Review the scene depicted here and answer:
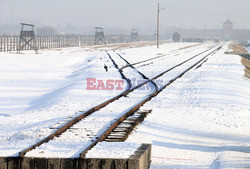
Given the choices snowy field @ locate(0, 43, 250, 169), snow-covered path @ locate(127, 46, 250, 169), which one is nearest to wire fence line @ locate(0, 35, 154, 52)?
snowy field @ locate(0, 43, 250, 169)

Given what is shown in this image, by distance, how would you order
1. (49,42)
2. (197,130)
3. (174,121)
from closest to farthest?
(197,130)
(174,121)
(49,42)

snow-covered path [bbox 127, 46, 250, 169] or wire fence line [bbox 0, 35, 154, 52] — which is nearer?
snow-covered path [bbox 127, 46, 250, 169]

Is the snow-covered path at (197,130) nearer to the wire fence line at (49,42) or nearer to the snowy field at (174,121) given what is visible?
the snowy field at (174,121)

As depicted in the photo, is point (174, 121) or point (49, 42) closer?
point (174, 121)

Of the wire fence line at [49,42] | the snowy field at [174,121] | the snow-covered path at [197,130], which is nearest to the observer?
the snow-covered path at [197,130]

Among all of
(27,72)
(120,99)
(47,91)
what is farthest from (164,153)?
(27,72)

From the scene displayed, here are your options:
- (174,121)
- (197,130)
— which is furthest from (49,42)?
(197,130)

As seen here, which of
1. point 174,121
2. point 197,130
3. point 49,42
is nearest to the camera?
point 197,130

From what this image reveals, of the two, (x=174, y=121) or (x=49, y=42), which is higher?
(x=49, y=42)

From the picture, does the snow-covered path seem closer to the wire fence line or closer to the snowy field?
the snowy field

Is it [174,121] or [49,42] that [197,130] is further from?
[49,42]

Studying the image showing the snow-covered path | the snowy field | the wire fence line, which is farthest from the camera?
the wire fence line

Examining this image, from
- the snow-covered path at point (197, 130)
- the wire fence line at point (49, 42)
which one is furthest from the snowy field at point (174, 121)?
the wire fence line at point (49, 42)

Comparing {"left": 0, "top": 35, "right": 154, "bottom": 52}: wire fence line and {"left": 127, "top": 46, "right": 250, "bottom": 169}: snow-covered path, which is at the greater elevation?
{"left": 0, "top": 35, "right": 154, "bottom": 52}: wire fence line
